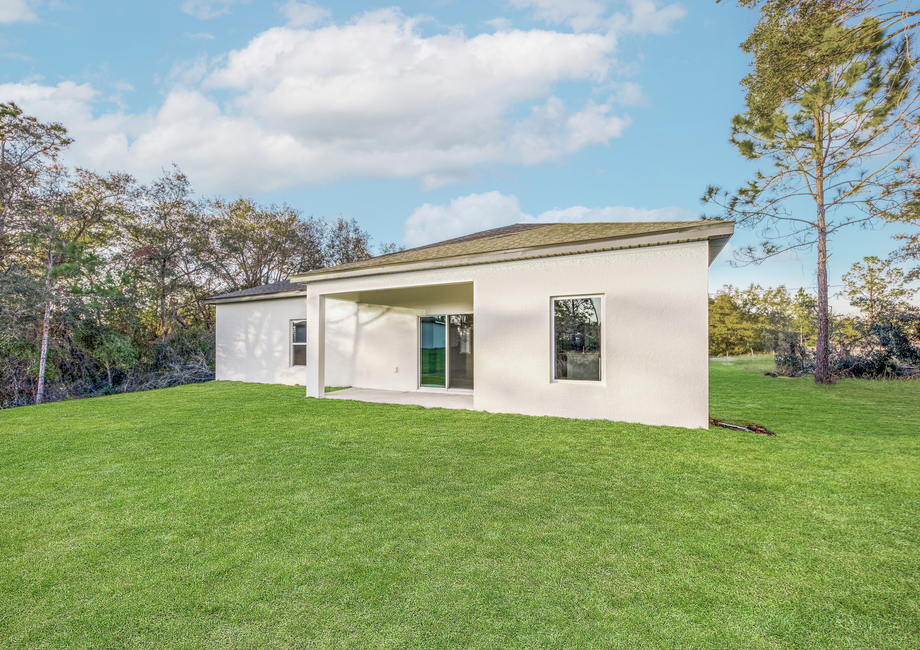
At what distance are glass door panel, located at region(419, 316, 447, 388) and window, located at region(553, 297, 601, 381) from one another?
4.19m

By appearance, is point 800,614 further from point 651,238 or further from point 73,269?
point 73,269

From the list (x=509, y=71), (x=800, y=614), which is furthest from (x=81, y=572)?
(x=509, y=71)

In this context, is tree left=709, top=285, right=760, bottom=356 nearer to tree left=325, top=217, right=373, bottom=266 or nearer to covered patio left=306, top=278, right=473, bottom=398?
tree left=325, top=217, right=373, bottom=266

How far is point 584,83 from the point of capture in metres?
11.4

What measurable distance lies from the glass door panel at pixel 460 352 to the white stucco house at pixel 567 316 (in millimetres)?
27

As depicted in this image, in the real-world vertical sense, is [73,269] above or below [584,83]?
below

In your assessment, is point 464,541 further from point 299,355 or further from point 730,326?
point 730,326

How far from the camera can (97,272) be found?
513 inches

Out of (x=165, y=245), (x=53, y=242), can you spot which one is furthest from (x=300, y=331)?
(x=165, y=245)

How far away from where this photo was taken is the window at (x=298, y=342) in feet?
40.2

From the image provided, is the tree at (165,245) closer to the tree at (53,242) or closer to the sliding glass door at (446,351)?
the tree at (53,242)

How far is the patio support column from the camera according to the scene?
9541 mm

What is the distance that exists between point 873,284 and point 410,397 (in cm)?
2331

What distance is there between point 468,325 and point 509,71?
23.4 feet
